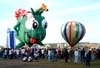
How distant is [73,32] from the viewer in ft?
157

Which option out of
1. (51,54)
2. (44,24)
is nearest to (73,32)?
(44,24)

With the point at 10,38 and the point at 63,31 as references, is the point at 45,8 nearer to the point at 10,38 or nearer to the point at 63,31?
the point at 63,31

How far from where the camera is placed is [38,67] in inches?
1140

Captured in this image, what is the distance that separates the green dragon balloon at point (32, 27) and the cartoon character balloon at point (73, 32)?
3.29 m

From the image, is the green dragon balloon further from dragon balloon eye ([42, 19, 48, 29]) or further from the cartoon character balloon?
the cartoon character balloon

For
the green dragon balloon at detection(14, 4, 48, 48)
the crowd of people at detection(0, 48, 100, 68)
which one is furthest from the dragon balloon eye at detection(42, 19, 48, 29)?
the crowd of people at detection(0, 48, 100, 68)

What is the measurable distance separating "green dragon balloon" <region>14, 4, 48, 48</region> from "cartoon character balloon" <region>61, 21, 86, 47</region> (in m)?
A: 3.29

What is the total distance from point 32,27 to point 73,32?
238 inches

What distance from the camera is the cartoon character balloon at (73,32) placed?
47.5 m

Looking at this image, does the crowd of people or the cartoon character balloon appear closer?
the crowd of people

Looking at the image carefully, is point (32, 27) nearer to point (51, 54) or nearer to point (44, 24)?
point (44, 24)

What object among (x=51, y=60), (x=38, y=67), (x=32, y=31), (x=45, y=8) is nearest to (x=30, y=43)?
(x=32, y=31)

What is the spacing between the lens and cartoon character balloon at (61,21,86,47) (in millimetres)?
47531

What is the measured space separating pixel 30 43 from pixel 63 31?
16.4 feet
